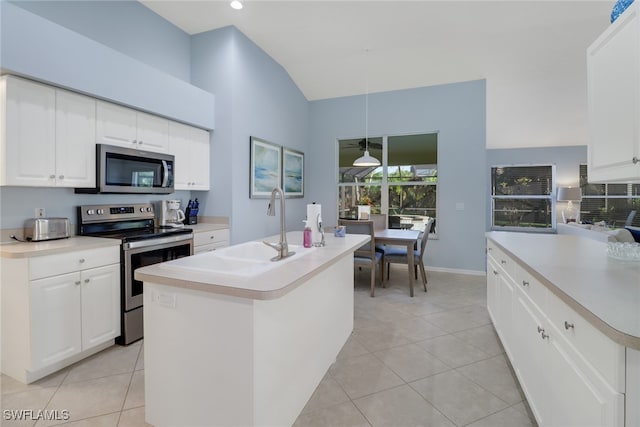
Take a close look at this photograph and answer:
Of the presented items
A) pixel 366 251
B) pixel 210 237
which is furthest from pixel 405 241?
pixel 210 237

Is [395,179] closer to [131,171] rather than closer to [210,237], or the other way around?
[210,237]

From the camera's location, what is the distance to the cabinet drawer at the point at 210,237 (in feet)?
10.5

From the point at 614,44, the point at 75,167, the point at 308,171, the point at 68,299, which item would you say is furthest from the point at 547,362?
the point at 308,171

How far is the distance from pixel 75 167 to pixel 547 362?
335 cm

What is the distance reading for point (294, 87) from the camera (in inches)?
209

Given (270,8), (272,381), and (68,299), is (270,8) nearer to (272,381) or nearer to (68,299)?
(68,299)

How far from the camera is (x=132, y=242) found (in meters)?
2.50

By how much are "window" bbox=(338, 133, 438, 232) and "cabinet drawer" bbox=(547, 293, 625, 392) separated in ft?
13.4

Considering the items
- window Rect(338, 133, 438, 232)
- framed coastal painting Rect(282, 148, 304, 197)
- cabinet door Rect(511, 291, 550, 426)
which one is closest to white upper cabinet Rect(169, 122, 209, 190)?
framed coastal painting Rect(282, 148, 304, 197)

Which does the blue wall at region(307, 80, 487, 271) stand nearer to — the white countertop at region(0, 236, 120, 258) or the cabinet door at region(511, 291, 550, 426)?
the cabinet door at region(511, 291, 550, 426)

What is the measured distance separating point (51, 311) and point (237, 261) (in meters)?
1.39

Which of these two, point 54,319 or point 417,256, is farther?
point 417,256

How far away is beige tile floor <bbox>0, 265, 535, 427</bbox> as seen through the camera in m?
1.71

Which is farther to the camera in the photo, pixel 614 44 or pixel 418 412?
pixel 418 412
